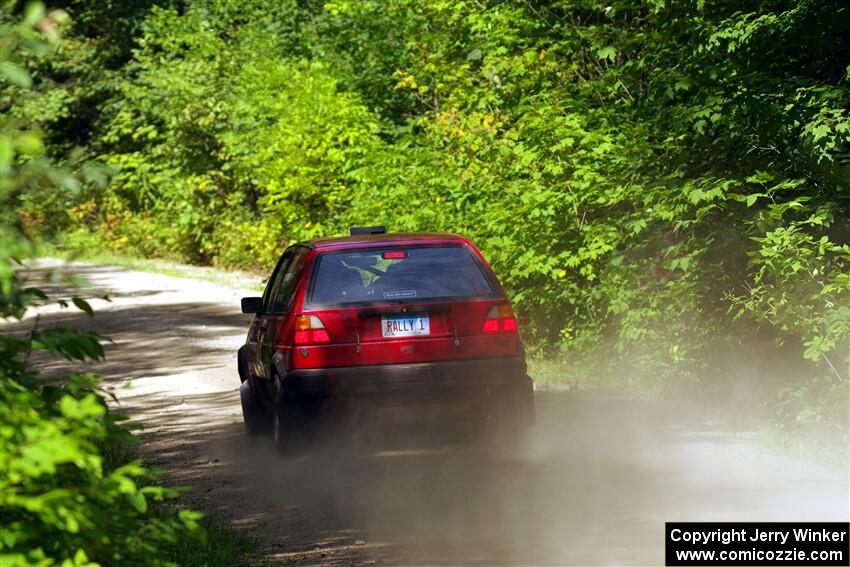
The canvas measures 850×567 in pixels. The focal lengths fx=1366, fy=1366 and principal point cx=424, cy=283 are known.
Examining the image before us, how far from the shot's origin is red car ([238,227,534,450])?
9867 millimetres

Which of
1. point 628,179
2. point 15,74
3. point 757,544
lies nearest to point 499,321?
point 757,544

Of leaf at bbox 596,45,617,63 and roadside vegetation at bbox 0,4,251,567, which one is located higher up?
leaf at bbox 596,45,617,63

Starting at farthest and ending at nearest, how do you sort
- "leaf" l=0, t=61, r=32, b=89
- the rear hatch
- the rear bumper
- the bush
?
the rear hatch < the rear bumper < "leaf" l=0, t=61, r=32, b=89 < the bush

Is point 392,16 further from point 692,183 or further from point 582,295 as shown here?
point 692,183

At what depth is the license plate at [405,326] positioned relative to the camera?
9953 mm

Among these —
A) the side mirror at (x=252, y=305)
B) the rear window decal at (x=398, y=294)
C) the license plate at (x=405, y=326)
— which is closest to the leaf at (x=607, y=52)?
the side mirror at (x=252, y=305)

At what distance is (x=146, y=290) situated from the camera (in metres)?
28.6

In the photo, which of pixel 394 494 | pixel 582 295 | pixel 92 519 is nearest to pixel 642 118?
pixel 582 295

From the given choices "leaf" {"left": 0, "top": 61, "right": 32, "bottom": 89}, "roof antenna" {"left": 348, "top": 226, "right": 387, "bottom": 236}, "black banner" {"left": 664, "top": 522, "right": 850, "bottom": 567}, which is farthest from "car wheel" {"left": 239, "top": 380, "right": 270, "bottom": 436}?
"leaf" {"left": 0, "top": 61, "right": 32, "bottom": 89}

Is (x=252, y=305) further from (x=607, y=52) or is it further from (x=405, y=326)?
(x=607, y=52)

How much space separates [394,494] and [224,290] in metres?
19.6

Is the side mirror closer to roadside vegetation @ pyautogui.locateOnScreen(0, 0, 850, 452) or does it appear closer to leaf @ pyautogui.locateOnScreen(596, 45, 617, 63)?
roadside vegetation @ pyautogui.locateOnScreen(0, 0, 850, 452)

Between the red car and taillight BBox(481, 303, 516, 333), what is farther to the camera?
taillight BBox(481, 303, 516, 333)

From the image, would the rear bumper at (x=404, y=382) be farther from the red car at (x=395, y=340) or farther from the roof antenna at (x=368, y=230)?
the roof antenna at (x=368, y=230)
